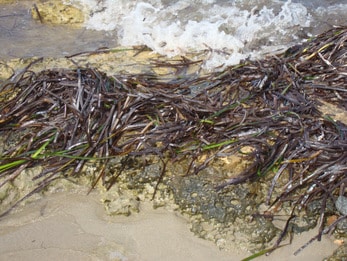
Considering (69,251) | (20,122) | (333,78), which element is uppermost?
(333,78)

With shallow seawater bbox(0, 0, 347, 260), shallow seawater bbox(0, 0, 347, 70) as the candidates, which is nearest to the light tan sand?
shallow seawater bbox(0, 0, 347, 260)

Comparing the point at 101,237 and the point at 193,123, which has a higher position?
the point at 193,123

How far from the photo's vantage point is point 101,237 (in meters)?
2.45

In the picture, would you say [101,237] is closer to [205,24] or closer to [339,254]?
[339,254]

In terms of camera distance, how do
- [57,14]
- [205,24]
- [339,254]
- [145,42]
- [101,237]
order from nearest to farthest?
[339,254], [101,237], [145,42], [205,24], [57,14]

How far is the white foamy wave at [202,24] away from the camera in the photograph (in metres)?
4.32

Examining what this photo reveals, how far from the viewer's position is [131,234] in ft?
8.10

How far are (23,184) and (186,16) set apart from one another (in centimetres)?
294

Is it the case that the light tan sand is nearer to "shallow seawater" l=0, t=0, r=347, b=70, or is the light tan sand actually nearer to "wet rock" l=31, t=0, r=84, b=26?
"shallow seawater" l=0, t=0, r=347, b=70

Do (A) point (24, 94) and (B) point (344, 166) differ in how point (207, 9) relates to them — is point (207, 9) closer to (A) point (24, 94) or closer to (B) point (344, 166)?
(A) point (24, 94)

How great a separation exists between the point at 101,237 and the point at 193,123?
886 mm

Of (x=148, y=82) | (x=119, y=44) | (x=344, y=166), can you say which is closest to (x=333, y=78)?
(x=344, y=166)

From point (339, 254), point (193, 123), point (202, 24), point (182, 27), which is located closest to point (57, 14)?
point (182, 27)

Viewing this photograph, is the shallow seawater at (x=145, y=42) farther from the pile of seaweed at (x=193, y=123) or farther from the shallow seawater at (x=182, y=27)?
the pile of seaweed at (x=193, y=123)
